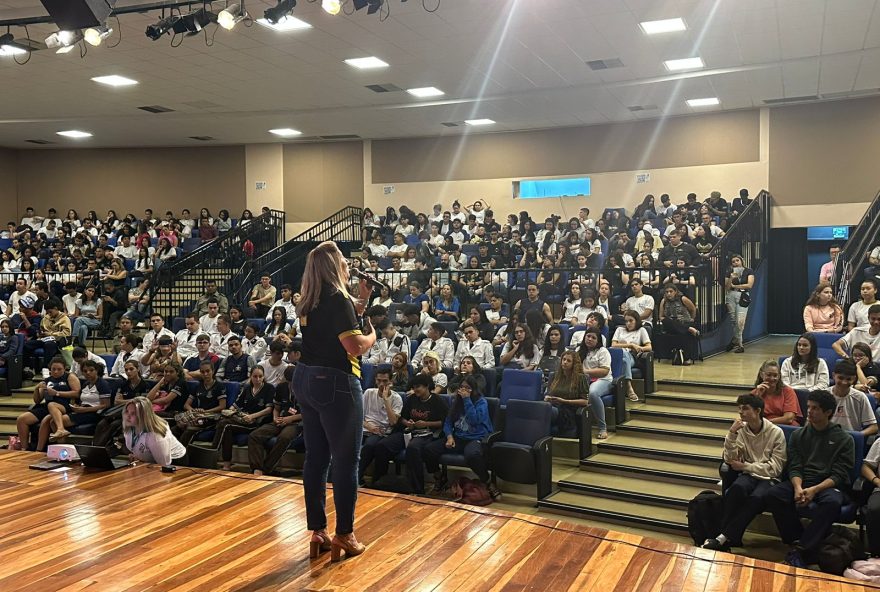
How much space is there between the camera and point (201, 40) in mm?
9109

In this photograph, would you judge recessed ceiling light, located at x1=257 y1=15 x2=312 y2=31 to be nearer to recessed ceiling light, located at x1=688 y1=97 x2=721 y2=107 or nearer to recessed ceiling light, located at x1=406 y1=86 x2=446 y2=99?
recessed ceiling light, located at x1=406 y1=86 x2=446 y2=99

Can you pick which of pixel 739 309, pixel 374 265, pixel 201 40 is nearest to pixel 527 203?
pixel 374 265

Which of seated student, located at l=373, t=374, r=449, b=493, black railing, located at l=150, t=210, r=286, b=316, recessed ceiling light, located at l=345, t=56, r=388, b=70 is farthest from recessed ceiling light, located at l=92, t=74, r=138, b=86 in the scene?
seated student, located at l=373, t=374, r=449, b=493

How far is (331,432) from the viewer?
3.01 metres

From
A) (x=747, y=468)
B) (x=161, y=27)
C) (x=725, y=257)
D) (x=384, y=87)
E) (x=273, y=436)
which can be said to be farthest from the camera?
(x=384, y=87)

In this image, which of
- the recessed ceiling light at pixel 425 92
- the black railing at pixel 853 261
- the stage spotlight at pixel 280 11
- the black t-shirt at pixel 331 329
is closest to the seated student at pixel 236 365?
the stage spotlight at pixel 280 11

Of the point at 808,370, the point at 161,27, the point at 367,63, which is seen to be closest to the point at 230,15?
the point at 161,27

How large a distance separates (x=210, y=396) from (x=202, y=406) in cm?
13

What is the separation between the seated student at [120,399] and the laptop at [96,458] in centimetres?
280

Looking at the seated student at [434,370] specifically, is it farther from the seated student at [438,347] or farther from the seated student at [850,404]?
the seated student at [850,404]

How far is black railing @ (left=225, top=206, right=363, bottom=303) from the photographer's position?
12852 mm

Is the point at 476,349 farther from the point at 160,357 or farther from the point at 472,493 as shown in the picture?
the point at 160,357

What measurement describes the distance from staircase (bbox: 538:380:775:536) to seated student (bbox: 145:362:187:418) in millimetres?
3935

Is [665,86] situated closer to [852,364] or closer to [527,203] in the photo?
[527,203]
